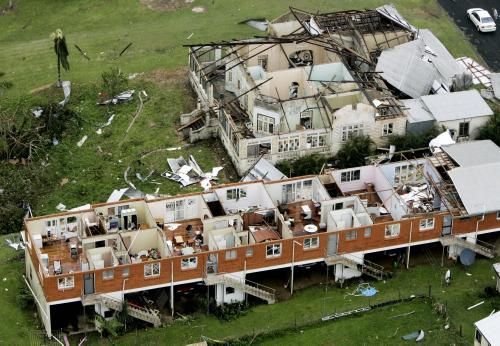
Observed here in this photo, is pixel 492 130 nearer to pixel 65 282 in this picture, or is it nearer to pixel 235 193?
pixel 235 193

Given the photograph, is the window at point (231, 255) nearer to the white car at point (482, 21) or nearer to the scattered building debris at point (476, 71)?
the scattered building debris at point (476, 71)

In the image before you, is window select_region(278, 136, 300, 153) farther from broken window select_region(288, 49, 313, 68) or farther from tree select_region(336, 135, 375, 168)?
broken window select_region(288, 49, 313, 68)

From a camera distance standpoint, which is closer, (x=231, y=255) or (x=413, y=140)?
(x=231, y=255)

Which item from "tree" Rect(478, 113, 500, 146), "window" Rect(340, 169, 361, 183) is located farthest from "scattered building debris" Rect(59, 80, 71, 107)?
"tree" Rect(478, 113, 500, 146)

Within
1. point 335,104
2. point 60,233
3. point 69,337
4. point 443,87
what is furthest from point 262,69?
point 69,337

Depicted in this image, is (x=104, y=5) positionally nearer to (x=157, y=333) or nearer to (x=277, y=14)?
(x=277, y=14)

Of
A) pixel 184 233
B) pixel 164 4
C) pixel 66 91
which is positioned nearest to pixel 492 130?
pixel 184 233

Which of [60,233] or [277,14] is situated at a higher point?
[277,14]
